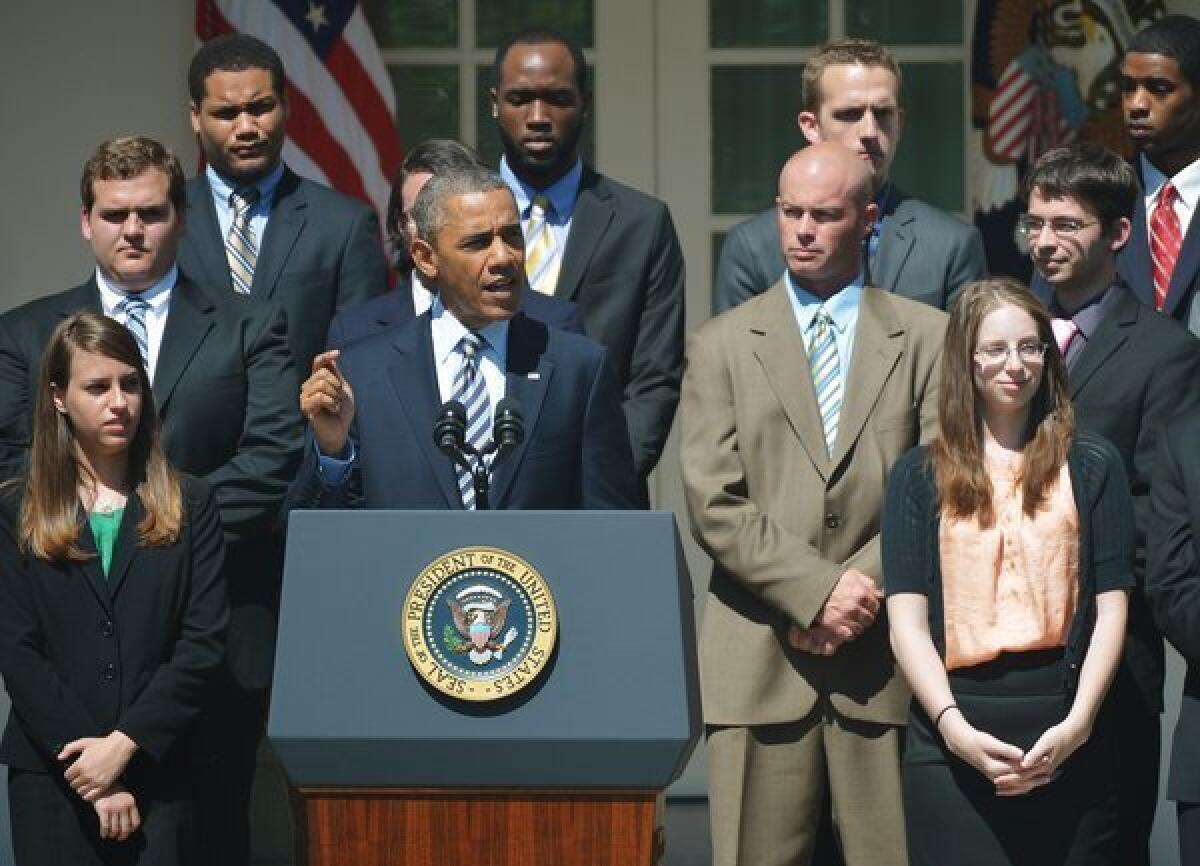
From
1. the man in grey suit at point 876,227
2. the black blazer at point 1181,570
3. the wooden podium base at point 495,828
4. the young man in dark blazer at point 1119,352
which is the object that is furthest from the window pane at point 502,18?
the wooden podium base at point 495,828

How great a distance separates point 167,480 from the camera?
5.61 m

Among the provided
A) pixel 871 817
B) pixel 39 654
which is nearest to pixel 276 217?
pixel 39 654

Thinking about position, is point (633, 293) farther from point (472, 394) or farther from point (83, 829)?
point (83, 829)

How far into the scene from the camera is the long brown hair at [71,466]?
18.1ft

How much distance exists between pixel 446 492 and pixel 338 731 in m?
0.93

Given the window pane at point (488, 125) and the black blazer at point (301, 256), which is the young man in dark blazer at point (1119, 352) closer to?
the black blazer at point (301, 256)

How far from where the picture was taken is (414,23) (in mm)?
8547

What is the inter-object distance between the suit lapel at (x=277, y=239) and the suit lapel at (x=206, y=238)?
0.26 feet

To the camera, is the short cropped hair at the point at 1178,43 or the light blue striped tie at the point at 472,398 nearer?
the light blue striped tie at the point at 472,398

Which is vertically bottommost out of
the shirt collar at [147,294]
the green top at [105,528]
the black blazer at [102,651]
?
the black blazer at [102,651]

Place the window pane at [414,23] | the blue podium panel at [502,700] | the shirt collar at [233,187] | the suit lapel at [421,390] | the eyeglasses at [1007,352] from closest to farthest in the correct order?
the blue podium panel at [502,700] < the suit lapel at [421,390] < the eyeglasses at [1007,352] < the shirt collar at [233,187] < the window pane at [414,23]

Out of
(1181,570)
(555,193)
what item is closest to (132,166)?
(555,193)

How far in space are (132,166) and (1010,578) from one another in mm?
2180

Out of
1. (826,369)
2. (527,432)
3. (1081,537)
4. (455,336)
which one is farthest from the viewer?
(826,369)
